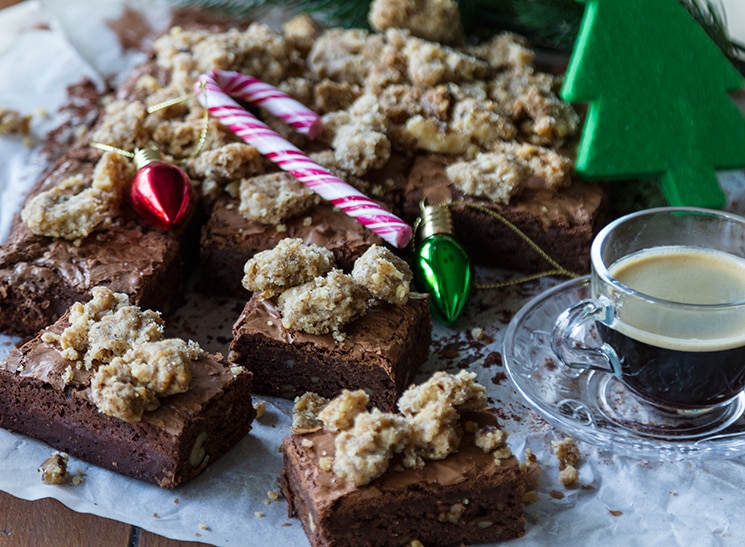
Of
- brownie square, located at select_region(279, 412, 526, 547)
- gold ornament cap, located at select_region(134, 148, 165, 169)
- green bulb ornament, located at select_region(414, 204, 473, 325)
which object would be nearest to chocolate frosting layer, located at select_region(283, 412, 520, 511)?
brownie square, located at select_region(279, 412, 526, 547)

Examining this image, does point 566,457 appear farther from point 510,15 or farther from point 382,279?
point 510,15

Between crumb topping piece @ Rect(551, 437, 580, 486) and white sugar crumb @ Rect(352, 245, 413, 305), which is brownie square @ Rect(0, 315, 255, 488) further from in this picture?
crumb topping piece @ Rect(551, 437, 580, 486)

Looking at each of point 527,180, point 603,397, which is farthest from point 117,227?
point 603,397

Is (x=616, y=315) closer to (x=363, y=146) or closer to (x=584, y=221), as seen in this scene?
(x=584, y=221)

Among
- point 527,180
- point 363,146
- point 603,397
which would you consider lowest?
point 603,397

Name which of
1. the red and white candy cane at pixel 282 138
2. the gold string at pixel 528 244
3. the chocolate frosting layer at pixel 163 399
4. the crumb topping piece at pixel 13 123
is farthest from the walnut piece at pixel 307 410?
the crumb topping piece at pixel 13 123

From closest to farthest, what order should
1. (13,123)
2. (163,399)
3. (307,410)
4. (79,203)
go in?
1. (163,399)
2. (307,410)
3. (79,203)
4. (13,123)

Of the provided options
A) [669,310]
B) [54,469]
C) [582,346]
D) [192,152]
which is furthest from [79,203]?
[669,310]
